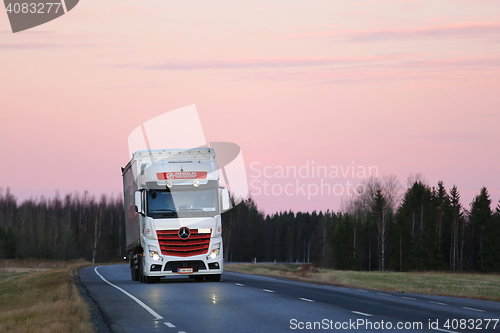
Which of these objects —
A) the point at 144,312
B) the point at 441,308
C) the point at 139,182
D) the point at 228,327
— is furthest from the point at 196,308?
the point at 139,182

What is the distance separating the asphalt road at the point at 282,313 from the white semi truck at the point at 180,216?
11.4 feet

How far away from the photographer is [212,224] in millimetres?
23828

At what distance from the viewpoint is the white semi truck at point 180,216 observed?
23531mm

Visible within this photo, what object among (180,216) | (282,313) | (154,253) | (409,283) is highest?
(180,216)

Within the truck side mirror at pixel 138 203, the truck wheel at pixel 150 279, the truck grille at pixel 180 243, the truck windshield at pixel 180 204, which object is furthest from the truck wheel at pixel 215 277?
the truck side mirror at pixel 138 203

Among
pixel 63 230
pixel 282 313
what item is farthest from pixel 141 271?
pixel 63 230

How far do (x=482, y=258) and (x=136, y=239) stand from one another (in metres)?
70.2

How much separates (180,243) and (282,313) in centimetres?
1033

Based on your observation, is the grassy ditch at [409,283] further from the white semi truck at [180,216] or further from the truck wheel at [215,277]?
the white semi truck at [180,216]

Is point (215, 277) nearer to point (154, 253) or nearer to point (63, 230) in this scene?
point (154, 253)

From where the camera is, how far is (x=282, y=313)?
549 inches

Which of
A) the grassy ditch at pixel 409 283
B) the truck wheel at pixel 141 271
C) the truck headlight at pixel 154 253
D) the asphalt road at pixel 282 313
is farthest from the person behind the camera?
the truck wheel at pixel 141 271

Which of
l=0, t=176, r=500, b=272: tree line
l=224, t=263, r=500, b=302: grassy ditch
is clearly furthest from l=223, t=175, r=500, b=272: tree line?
l=224, t=263, r=500, b=302: grassy ditch

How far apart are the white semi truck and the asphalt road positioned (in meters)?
3.49
